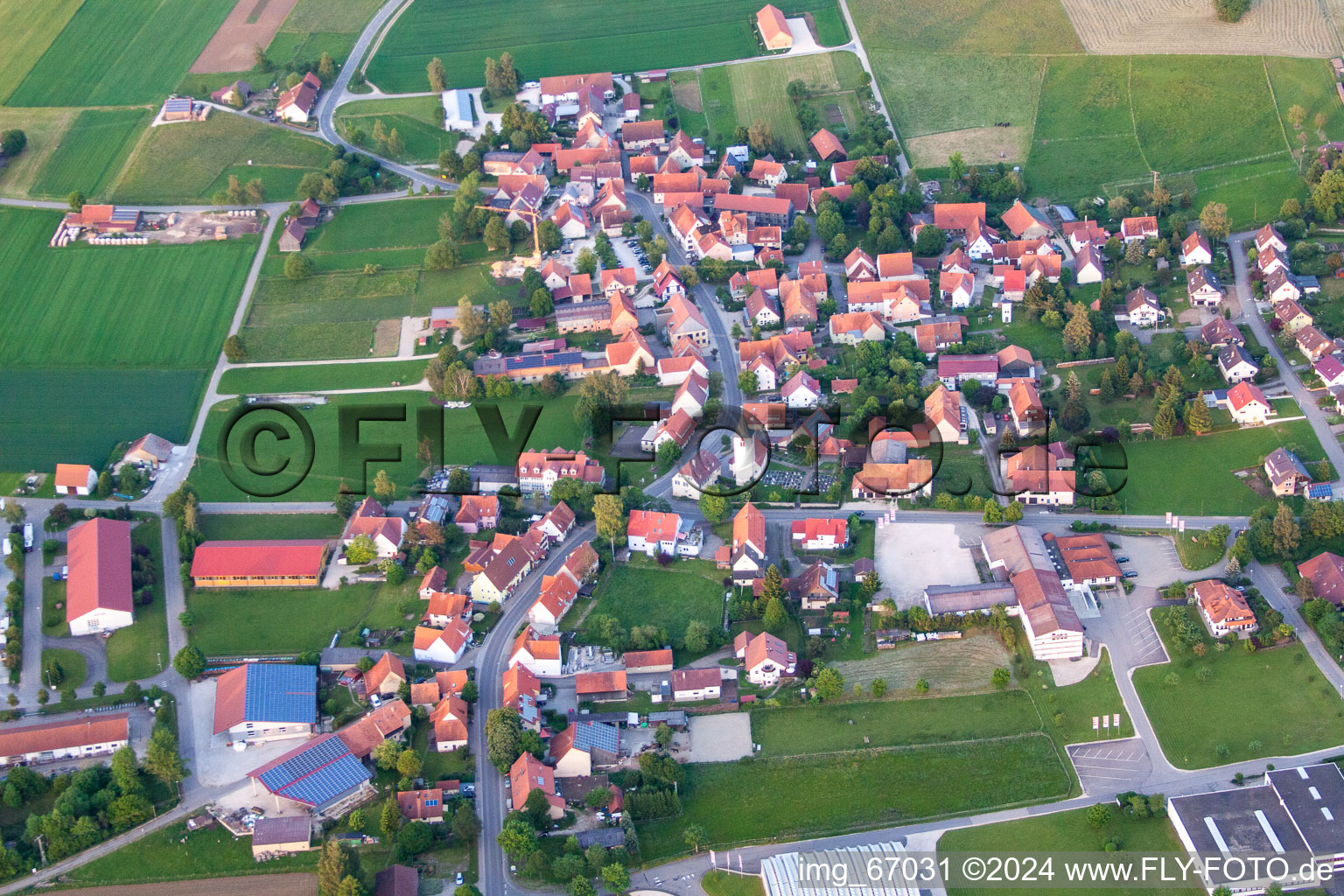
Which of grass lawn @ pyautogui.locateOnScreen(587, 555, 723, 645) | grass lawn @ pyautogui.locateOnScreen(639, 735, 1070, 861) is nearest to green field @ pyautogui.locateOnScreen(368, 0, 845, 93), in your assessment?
grass lawn @ pyautogui.locateOnScreen(587, 555, 723, 645)

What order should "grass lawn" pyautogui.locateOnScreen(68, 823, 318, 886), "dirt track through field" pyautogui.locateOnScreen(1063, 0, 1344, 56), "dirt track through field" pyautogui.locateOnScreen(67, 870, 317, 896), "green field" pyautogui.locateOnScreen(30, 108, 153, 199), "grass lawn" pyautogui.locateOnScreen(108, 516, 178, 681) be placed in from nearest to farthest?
"dirt track through field" pyautogui.locateOnScreen(67, 870, 317, 896)
"grass lawn" pyautogui.locateOnScreen(68, 823, 318, 886)
"grass lawn" pyautogui.locateOnScreen(108, 516, 178, 681)
"green field" pyautogui.locateOnScreen(30, 108, 153, 199)
"dirt track through field" pyautogui.locateOnScreen(1063, 0, 1344, 56)

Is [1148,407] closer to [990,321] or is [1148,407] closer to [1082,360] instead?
[1082,360]

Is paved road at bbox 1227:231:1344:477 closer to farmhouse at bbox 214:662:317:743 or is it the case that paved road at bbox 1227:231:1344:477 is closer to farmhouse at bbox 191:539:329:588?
farmhouse at bbox 214:662:317:743

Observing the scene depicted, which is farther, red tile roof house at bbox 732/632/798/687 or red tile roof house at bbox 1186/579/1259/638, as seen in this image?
red tile roof house at bbox 1186/579/1259/638

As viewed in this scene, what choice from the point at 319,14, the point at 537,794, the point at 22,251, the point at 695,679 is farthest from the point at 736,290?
the point at 319,14

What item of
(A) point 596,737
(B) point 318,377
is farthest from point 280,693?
(B) point 318,377

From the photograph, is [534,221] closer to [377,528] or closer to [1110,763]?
[377,528]
